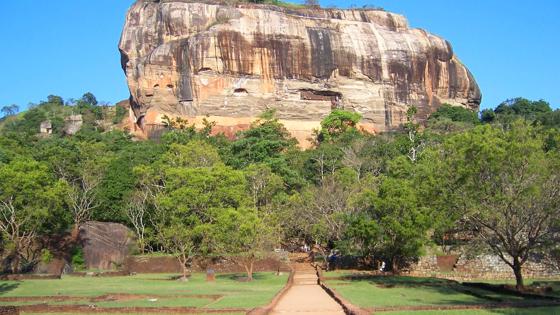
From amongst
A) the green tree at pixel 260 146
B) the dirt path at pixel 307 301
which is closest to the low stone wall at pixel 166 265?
the dirt path at pixel 307 301

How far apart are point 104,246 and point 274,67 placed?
129ft

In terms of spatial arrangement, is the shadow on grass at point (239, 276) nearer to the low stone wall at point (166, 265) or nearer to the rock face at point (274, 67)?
the low stone wall at point (166, 265)

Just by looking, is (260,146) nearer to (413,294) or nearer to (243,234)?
(243,234)

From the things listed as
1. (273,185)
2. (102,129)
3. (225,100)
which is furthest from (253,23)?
(273,185)

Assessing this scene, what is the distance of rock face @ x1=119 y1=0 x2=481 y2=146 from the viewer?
72.5 meters

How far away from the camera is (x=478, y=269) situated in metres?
31.2

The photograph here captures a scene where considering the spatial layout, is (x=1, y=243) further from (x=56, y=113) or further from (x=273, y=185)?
(x=56, y=113)

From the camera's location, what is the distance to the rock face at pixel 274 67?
72500 millimetres

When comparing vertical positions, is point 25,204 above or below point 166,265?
above

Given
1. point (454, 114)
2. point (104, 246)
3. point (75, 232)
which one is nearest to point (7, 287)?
point (104, 246)

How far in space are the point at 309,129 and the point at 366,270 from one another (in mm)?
42084

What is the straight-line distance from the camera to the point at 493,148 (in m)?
22.2

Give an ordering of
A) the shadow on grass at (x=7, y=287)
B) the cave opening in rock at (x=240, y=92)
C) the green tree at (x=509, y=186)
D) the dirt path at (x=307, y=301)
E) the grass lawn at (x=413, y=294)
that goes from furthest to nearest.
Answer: the cave opening in rock at (x=240, y=92) → the shadow on grass at (x=7, y=287) → the green tree at (x=509, y=186) → the grass lawn at (x=413, y=294) → the dirt path at (x=307, y=301)

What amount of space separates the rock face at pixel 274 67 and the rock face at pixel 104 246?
1226 inches
